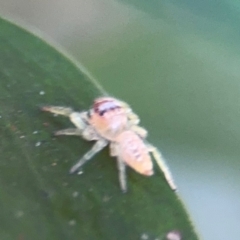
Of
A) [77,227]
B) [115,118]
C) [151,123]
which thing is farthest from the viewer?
[151,123]

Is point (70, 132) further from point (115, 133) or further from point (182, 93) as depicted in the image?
point (182, 93)

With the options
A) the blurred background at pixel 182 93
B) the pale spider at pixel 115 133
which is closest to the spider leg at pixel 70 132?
the pale spider at pixel 115 133

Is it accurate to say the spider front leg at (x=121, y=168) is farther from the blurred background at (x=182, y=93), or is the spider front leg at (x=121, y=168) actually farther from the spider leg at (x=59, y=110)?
the blurred background at (x=182, y=93)

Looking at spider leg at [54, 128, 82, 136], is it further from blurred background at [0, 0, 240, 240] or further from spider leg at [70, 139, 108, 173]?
blurred background at [0, 0, 240, 240]

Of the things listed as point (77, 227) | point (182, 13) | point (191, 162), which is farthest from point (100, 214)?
point (191, 162)

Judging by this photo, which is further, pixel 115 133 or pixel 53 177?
pixel 115 133

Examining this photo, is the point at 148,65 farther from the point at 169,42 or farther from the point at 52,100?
the point at 52,100

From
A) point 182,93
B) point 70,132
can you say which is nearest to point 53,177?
point 70,132

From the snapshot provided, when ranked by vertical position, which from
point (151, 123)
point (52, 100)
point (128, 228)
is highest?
point (151, 123)
